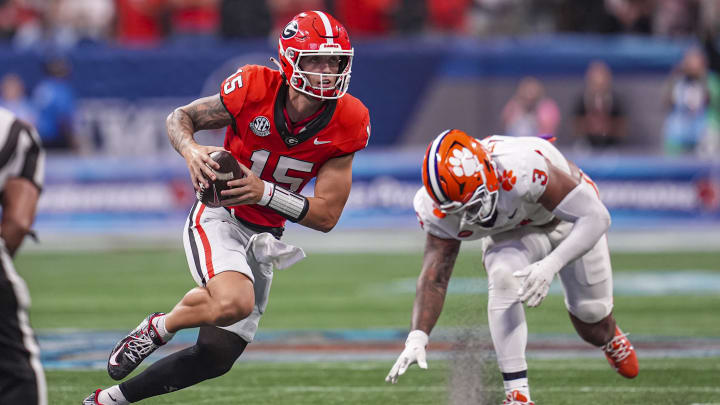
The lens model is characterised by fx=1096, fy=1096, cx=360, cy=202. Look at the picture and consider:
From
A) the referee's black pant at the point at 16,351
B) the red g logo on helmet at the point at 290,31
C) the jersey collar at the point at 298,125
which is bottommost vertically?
the referee's black pant at the point at 16,351

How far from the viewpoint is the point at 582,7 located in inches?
577

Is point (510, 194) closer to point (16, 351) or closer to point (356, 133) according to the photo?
point (356, 133)

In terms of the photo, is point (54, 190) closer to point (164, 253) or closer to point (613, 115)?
point (164, 253)

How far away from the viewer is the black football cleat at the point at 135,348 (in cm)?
461

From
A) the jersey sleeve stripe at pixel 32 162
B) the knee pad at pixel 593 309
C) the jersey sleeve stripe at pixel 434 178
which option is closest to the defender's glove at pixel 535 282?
the jersey sleeve stripe at pixel 434 178

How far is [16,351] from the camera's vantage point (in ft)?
11.4

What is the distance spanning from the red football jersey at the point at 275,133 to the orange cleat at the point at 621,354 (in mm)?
1712

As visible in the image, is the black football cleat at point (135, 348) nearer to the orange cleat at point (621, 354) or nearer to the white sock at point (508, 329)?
the white sock at point (508, 329)

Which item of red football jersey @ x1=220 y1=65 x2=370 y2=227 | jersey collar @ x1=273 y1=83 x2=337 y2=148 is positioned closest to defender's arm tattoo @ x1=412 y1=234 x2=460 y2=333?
red football jersey @ x1=220 y1=65 x2=370 y2=227

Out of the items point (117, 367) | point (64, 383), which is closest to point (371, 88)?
point (64, 383)

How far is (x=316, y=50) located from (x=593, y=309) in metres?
1.89

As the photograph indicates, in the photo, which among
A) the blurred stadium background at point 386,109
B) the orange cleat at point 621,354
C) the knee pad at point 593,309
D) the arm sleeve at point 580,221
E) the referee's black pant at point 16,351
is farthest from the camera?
the blurred stadium background at point 386,109

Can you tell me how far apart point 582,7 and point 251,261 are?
10.8 meters

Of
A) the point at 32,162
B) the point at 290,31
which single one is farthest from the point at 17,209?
the point at 290,31
